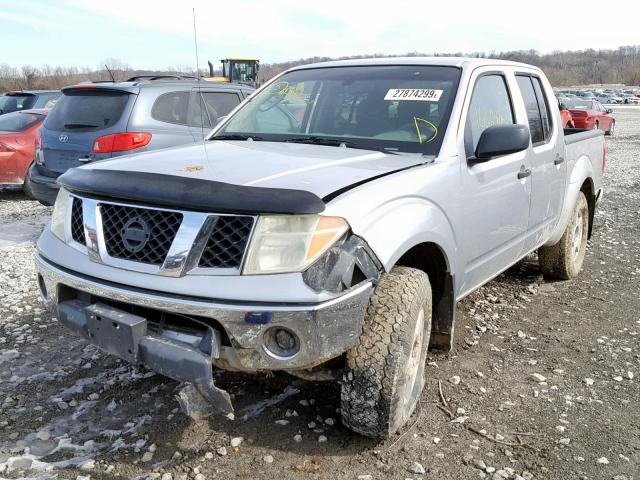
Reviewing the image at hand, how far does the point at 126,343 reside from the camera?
2.49 m

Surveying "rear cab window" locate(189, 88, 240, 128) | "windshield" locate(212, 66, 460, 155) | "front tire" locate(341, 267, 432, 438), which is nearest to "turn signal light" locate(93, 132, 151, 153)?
"rear cab window" locate(189, 88, 240, 128)

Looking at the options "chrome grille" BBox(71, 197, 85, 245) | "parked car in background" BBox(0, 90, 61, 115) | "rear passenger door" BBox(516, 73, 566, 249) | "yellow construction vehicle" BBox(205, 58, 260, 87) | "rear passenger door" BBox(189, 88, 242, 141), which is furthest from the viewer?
"yellow construction vehicle" BBox(205, 58, 260, 87)

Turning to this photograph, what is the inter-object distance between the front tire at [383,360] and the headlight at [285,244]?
0.47 metres

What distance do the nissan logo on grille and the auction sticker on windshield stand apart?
5.85 ft

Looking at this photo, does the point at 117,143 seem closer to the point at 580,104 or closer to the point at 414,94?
the point at 414,94

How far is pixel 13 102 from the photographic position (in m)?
12.1

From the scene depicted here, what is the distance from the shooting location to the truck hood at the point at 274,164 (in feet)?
8.49

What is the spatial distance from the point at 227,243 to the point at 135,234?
0.43 m

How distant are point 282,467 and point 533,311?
2.83 metres

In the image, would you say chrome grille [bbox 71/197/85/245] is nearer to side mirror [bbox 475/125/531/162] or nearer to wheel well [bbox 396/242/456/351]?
wheel well [bbox 396/242/456/351]

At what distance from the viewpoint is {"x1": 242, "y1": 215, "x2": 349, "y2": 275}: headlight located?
2.36 m

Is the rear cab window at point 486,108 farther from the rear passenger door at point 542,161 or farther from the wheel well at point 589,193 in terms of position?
the wheel well at point 589,193

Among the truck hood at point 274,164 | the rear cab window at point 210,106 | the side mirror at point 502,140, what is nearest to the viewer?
the truck hood at point 274,164

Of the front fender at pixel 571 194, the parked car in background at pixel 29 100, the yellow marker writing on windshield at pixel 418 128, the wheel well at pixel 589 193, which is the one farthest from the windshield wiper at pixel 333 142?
the parked car in background at pixel 29 100
